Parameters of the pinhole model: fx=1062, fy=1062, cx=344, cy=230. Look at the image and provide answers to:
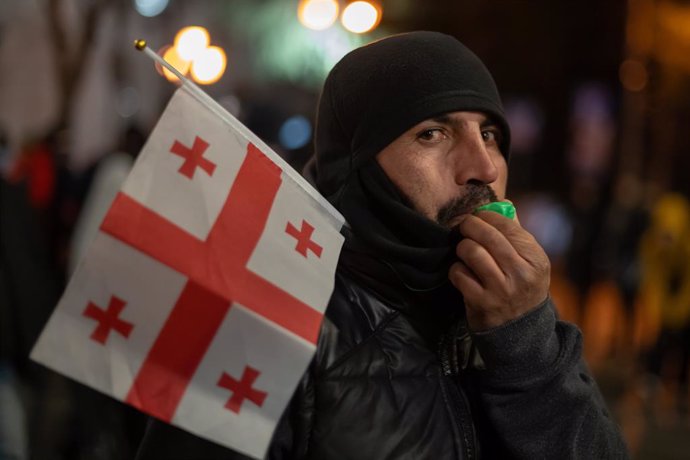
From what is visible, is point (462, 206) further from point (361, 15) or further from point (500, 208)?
point (361, 15)

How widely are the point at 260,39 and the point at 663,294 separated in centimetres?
2097

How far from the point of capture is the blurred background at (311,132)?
234 inches

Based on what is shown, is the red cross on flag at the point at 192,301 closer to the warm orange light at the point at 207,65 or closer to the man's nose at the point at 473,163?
the man's nose at the point at 473,163

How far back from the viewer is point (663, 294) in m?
11.1

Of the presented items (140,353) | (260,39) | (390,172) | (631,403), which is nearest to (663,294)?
(631,403)

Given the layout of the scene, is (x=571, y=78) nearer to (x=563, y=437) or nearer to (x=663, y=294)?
(x=663, y=294)

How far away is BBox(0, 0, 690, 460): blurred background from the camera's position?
593cm

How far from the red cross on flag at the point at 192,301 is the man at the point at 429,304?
22 cm

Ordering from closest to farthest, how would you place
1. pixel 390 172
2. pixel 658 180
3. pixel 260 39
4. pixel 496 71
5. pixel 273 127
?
pixel 390 172
pixel 273 127
pixel 658 180
pixel 260 39
pixel 496 71

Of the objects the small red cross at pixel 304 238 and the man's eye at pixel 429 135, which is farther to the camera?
the man's eye at pixel 429 135

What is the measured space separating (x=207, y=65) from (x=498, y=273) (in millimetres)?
16010

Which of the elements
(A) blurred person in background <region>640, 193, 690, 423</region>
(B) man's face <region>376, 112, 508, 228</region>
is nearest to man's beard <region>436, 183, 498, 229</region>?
(B) man's face <region>376, 112, 508, 228</region>

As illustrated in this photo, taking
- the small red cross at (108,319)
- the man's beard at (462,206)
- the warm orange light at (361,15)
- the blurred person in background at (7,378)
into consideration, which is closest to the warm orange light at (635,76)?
the warm orange light at (361,15)

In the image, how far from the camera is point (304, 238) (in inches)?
81.3
